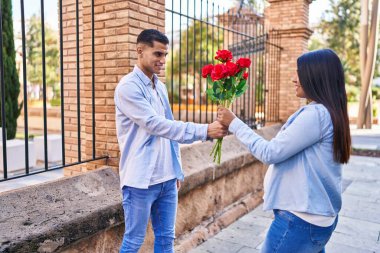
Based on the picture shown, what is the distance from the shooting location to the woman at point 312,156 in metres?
1.82

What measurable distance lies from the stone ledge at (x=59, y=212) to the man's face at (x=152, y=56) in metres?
1.16

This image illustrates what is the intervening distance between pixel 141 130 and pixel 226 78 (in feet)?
2.17

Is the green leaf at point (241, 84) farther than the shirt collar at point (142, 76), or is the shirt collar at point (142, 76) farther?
the shirt collar at point (142, 76)

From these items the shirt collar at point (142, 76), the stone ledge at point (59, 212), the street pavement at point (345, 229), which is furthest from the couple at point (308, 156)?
the street pavement at point (345, 229)

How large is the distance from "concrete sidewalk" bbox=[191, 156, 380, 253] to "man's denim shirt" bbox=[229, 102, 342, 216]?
7.45ft

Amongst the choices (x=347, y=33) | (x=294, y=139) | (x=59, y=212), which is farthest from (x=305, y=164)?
(x=347, y=33)

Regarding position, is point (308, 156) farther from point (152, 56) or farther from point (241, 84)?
point (152, 56)

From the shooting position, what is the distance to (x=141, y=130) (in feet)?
8.16

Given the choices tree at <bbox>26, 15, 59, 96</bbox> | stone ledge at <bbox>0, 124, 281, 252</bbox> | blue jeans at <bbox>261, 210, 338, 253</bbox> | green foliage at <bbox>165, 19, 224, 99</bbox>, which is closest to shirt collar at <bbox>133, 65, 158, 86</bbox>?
stone ledge at <bbox>0, 124, 281, 252</bbox>

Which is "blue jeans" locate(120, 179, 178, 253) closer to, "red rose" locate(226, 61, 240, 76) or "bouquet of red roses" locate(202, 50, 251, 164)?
"bouquet of red roses" locate(202, 50, 251, 164)

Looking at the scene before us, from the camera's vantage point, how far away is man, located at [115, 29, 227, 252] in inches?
94.2

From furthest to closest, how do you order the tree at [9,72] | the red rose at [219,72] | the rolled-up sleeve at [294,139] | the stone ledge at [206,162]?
the tree at [9,72], the stone ledge at [206,162], the red rose at [219,72], the rolled-up sleeve at [294,139]

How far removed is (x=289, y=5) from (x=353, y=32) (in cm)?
2825

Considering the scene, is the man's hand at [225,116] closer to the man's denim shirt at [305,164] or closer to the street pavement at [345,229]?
the man's denim shirt at [305,164]
